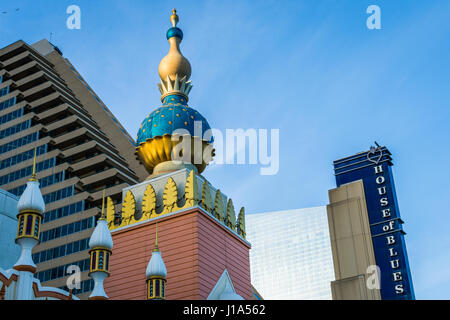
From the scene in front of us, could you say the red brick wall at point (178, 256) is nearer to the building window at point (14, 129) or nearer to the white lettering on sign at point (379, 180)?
the white lettering on sign at point (379, 180)

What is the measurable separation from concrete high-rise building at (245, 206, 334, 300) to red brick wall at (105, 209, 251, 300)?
415 ft

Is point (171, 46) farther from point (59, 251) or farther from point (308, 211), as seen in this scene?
point (308, 211)

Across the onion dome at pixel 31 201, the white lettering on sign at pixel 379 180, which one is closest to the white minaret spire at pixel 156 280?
the onion dome at pixel 31 201

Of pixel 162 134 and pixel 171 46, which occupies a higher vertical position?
pixel 171 46

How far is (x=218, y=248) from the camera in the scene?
28422 millimetres

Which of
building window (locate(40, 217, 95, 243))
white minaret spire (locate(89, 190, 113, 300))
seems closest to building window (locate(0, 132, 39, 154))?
building window (locate(40, 217, 95, 243))

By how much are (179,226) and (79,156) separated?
82468 mm

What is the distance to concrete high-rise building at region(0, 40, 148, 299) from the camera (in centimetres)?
9269

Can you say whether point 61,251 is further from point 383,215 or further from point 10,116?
point 383,215

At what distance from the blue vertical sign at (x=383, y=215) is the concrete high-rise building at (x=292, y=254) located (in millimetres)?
91757

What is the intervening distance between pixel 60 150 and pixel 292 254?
71052 mm
